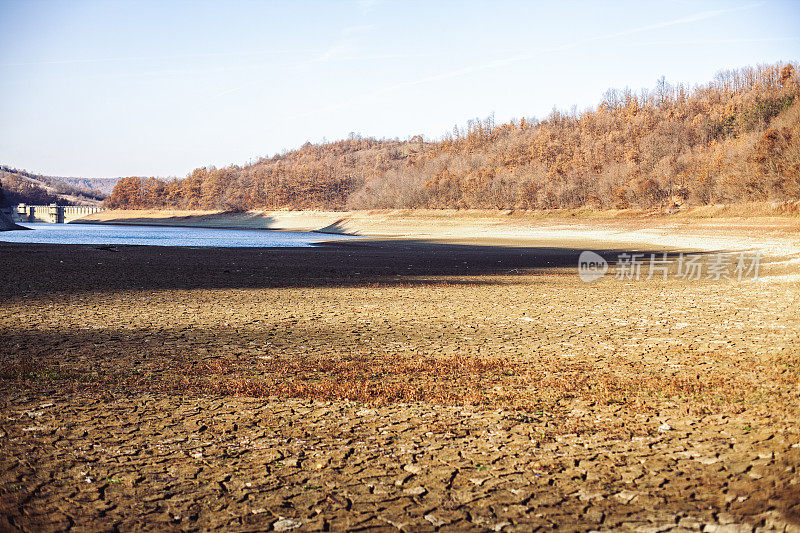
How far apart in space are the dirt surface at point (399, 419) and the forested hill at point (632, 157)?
6840cm

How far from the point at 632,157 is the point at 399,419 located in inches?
4889

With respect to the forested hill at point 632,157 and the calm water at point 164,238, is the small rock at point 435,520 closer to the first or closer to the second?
the calm water at point 164,238

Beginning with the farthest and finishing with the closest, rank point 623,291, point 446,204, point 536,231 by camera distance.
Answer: point 446,204, point 536,231, point 623,291

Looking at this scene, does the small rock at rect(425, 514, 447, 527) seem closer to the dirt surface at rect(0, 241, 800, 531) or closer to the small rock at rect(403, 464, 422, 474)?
the dirt surface at rect(0, 241, 800, 531)

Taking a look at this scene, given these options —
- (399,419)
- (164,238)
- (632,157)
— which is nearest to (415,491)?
(399,419)

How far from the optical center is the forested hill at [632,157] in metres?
80.0

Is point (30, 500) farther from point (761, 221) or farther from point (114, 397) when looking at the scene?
point (761, 221)

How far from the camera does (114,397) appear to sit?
7.26 metres

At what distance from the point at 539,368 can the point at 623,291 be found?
1087cm

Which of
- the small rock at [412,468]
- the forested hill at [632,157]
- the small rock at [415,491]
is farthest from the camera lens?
the forested hill at [632,157]

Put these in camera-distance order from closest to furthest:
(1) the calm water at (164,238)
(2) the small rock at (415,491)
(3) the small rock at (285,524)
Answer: (3) the small rock at (285,524)
(2) the small rock at (415,491)
(1) the calm water at (164,238)

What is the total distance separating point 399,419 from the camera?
6555 mm

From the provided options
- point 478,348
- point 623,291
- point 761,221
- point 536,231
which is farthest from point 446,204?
point 478,348

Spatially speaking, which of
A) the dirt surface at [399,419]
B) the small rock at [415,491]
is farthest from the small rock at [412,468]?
the small rock at [415,491]
